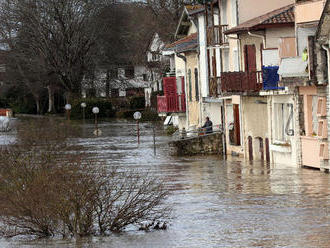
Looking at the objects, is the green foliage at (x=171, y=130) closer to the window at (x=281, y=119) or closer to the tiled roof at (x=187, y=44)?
the tiled roof at (x=187, y=44)

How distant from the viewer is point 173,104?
200 ft

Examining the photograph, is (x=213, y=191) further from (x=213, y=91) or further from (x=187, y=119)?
(x=187, y=119)

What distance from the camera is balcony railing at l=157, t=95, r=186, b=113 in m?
60.4

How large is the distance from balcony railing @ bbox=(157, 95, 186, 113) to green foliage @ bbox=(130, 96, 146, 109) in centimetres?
4052

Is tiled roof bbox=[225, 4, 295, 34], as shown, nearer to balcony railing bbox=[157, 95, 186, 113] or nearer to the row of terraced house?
the row of terraced house

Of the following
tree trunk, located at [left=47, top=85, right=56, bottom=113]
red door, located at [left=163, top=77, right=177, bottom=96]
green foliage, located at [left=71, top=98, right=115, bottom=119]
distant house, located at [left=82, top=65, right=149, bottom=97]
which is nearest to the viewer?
red door, located at [left=163, top=77, right=177, bottom=96]

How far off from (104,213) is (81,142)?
40.0 metres

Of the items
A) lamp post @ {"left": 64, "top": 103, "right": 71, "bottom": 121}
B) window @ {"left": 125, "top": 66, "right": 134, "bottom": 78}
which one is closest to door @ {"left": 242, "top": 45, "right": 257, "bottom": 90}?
lamp post @ {"left": 64, "top": 103, "right": 71, "bottom": 121}

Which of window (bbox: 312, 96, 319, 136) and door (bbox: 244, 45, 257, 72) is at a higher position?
door (bbox: 244, 45, 257, 72)

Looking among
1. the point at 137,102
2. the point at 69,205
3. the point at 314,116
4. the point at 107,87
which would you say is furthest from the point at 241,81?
the point at 107,87

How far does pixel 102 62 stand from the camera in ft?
350

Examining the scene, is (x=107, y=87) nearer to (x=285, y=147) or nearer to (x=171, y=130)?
(x=171, y=130)

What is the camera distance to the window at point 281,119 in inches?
Answer: 1439

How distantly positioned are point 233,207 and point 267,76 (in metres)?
12.2
